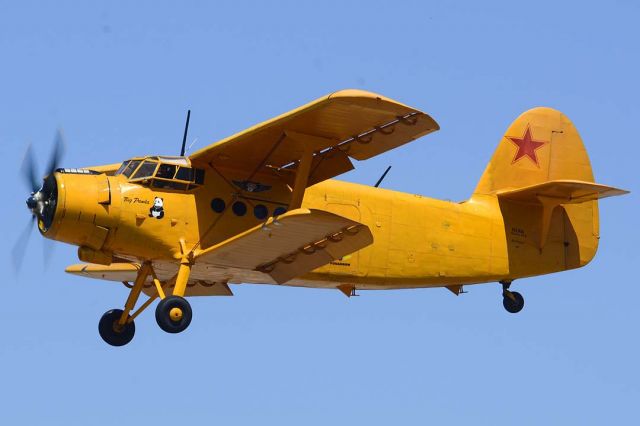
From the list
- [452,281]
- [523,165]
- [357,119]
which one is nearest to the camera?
[357,119]

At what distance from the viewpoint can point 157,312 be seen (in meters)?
17.1

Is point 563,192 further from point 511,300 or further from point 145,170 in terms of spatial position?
point 145,170

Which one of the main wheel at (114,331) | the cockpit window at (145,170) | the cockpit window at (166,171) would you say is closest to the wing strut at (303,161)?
the cockpit window at (166,171)

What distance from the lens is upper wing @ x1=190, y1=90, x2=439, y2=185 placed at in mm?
16625

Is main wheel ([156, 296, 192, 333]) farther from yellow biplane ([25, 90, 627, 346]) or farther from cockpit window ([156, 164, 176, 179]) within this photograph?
cockpit window ([156, 164, 176, 179])

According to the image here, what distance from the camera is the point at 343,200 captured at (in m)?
18.9

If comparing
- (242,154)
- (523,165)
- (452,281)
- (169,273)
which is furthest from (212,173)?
(523,165)

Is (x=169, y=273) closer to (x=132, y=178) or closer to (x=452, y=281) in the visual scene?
(x=132, y=178)

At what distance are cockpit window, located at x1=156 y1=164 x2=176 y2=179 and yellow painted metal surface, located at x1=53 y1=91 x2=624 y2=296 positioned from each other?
0.73 ft

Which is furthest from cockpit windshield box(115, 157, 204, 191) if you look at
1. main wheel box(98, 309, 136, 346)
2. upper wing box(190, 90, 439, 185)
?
main wheel box(98, 309, 136, 346)

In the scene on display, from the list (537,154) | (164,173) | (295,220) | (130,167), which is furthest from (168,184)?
(537,154)

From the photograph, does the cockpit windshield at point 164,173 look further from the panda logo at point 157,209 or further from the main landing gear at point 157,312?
the main landing gear at point 157,312

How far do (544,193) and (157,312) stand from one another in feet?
21.6

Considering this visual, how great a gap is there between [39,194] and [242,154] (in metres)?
2.67
